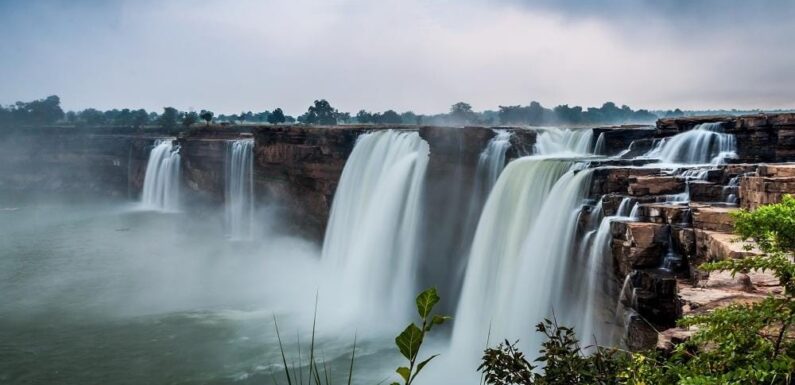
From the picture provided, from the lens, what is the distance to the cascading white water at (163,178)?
42.6 metres

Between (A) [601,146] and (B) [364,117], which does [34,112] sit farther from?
(A) [601,146]

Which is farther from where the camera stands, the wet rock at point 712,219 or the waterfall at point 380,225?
the waterfall at point 380,225

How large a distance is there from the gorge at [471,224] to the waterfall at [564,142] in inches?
2.1

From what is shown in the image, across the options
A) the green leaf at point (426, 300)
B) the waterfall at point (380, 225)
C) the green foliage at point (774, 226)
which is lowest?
the waterfall at point (380, 225)

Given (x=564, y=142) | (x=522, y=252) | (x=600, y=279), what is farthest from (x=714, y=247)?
(x=564, y=142)

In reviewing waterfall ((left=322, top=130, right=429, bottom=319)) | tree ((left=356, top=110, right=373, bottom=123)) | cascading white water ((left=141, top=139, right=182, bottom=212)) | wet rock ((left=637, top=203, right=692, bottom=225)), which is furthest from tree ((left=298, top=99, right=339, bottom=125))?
wet rock ((left=637, top=203, right=692, bottom=225))

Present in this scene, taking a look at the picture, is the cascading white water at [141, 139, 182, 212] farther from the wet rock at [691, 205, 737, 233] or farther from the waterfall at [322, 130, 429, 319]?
the wet rock at [691, 205, 737, 233]

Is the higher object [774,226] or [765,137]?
[765,137]

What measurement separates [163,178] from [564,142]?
34713 millimetres

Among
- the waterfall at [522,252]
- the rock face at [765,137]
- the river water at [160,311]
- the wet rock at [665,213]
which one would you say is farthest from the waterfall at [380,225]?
the wet rock at [665,213]

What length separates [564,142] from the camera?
19531mm

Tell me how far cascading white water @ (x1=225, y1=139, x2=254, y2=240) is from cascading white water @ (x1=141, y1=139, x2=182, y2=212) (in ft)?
27.8

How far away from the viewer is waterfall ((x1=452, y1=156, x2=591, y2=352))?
12016 mm

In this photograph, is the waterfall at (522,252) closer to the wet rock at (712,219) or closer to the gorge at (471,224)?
the gorge at (471,224)
